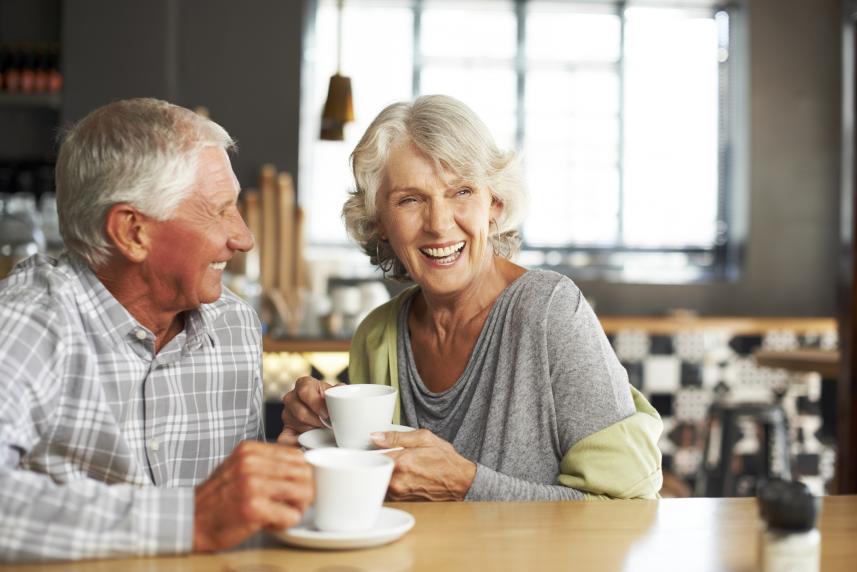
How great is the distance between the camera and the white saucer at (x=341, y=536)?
3.65ft

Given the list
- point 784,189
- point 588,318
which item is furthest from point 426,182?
point 784,189

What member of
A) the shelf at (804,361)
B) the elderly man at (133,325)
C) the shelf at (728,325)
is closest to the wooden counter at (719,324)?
the shelf at (728,325)

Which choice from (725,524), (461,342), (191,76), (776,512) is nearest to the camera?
(776,512)

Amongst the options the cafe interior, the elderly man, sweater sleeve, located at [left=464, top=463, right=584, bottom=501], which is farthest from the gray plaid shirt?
the cafe interior

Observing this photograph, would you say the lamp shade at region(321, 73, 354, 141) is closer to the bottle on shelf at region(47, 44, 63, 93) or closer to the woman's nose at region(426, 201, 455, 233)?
the woman's nose at region(426, 201, 455, 233)

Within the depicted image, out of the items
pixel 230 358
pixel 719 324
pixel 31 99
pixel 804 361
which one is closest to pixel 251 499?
pixel 230 358

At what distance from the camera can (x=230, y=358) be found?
176cm

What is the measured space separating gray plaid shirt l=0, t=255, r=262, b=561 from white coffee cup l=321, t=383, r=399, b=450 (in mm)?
284

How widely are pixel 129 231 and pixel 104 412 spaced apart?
0.30 meters

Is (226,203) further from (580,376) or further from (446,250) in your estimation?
(580,376)

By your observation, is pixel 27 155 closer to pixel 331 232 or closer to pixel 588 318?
pixel 331 232

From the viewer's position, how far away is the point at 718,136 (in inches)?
245

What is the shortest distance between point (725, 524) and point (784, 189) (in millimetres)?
5145

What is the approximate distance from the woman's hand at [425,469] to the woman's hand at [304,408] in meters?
0.22
